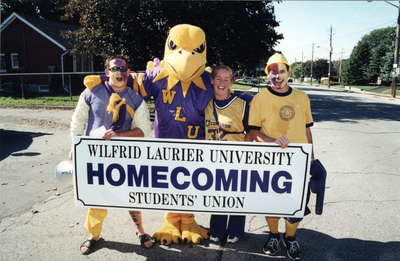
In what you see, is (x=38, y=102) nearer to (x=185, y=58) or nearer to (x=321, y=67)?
(x=185, y=58)

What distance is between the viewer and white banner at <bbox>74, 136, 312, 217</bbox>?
271 cm

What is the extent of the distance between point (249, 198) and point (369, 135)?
7.79 metres

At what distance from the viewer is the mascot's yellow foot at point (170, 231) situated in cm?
326

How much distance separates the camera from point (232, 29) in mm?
14406

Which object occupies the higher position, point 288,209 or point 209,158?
point 209,158

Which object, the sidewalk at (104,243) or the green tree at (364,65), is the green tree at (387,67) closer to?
the green tree at (364,65)

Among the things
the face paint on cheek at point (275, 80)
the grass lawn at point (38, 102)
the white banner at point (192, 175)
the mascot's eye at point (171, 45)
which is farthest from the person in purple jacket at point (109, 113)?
the grass lawn at point (38, 102)

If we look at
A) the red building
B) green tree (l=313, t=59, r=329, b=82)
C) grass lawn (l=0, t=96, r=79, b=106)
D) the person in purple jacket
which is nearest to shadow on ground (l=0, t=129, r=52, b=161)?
the person in purple jacket

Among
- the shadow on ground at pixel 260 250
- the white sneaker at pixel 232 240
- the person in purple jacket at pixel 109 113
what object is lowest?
the shadow on ground at pixel 260 250

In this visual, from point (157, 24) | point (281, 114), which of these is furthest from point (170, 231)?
point (157, 24)

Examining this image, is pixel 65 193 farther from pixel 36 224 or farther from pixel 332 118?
pixel 332 118

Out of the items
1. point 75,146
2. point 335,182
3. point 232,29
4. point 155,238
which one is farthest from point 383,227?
point 232,29

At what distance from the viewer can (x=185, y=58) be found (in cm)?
320

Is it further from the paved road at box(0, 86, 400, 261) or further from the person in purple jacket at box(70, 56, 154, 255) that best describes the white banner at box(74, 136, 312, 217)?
the paved road at box(0, 86, 400, 261)
